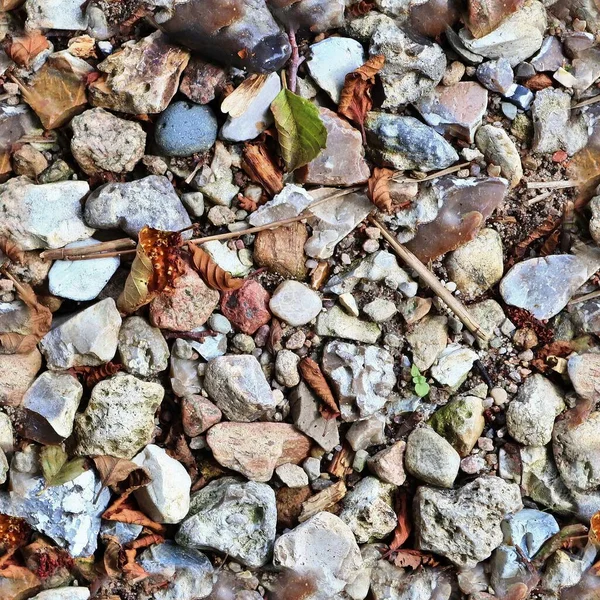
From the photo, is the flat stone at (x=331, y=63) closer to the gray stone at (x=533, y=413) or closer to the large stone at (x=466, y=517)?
the gray stone at (x=533, y=413)

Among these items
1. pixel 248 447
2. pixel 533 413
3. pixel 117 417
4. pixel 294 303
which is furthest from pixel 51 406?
pixel 533 413

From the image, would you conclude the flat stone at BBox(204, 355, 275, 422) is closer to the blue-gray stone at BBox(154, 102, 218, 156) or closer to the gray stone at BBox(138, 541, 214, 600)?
the gray stone at BBox(138, 541, 214, 600)

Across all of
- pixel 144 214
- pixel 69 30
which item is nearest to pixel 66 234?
pixel 144 214

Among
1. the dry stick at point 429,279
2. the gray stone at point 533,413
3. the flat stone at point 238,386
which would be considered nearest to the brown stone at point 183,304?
the flat stone at point 238,386

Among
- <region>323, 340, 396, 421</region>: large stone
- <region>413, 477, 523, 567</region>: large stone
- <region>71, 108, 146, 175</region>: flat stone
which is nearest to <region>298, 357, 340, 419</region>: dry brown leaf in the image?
<region>323, 340, 396, 421</region>: large stone

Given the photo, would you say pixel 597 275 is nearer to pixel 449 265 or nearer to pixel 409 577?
pixel 449 265
